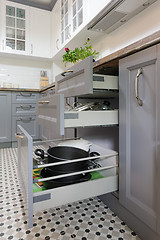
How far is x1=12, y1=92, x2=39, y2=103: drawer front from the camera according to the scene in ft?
9.21

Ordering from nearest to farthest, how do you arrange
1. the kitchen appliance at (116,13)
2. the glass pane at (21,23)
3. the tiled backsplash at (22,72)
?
the kitchen appliance at (116,13), the glass pane at (21,23), the tiled backsplash at (22,72)

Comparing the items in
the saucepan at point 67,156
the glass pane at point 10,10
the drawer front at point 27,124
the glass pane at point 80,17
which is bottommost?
the saucepan at point 67,156

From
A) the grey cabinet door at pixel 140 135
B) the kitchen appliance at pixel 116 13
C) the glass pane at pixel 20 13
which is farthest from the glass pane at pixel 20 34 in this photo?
the grey cabinet door at pixel 140 135

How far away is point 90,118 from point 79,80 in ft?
0.97

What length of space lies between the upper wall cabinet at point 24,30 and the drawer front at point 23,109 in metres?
0.89

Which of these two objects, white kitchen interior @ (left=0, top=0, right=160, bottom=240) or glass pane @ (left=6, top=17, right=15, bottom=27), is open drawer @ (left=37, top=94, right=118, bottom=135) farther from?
glass pane @ (left=6, top=17, right=15, bottom=27)

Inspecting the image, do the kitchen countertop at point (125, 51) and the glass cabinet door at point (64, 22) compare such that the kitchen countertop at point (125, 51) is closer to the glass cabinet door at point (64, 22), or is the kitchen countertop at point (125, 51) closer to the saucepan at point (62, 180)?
the saucepan at point (62, 180)

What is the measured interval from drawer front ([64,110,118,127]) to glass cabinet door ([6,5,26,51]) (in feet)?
8.48

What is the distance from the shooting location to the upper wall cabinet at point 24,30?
9.34ft

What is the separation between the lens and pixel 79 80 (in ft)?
3.55

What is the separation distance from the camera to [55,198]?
32.2 inches

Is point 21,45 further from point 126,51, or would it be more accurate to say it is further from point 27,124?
point 126,51

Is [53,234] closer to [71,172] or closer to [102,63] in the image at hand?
[71,172]

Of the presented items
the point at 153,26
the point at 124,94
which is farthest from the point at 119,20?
the point at 124,94
